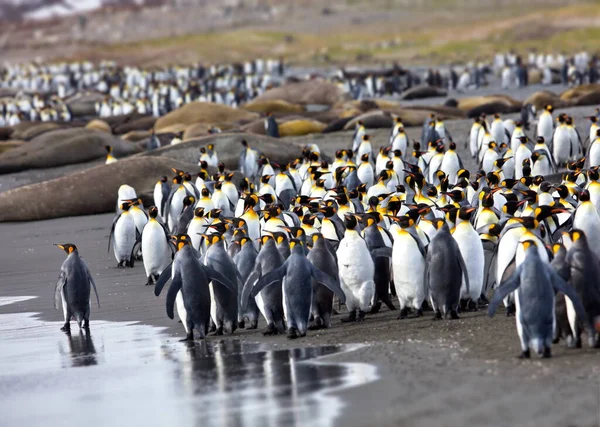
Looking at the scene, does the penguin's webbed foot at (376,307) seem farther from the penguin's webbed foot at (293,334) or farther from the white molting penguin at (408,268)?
the penguin's webbed foot at (293,334)

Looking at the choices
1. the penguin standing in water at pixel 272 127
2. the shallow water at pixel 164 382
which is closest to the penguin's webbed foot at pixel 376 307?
the shallow water at pixel 164 382

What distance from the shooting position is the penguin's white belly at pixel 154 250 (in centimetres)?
1143

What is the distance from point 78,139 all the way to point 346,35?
6379 centimetres

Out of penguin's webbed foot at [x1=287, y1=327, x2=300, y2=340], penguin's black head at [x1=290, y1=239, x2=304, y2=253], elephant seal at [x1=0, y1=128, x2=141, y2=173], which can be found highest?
elephant seal at [x1=0, y1=128, x2=141, y2=173]

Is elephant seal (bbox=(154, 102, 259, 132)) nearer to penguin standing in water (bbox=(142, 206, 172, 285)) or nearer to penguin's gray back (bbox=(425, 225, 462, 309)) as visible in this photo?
penguin standing in water (bbox=(142, 206, 172, 285))

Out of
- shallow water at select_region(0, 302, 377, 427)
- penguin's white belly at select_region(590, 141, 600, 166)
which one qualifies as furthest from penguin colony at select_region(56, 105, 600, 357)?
Result: penguin's white belly at select_region(590, 141, 600, 166)

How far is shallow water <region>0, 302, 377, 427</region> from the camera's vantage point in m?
6.16

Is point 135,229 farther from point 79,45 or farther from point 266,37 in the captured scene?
point 79,45

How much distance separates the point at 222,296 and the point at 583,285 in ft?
9.69

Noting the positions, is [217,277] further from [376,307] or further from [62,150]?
[62,150]

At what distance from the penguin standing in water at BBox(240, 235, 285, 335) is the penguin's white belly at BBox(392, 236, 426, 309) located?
0.96m

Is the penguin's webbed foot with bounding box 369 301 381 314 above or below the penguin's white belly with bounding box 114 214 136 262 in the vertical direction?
below

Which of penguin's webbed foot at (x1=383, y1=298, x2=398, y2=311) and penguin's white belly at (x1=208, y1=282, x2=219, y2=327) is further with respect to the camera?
penguin's webbed foot at (x1=383, y1=298, x2=398, y2=311)

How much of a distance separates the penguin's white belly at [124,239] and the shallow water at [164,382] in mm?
3682
